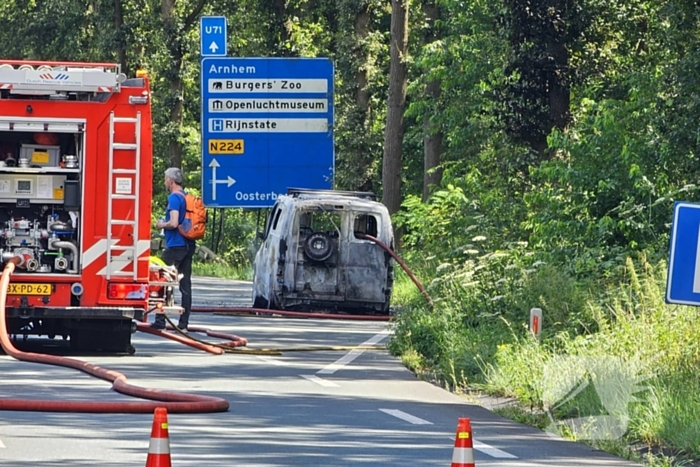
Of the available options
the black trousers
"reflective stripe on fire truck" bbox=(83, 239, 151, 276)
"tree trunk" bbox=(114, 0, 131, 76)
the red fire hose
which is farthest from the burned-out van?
"tree trunk" bbox=(114, 0, 131, 76)

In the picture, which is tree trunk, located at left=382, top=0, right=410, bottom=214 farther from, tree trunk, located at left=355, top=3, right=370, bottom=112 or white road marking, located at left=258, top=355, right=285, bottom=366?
white road marking, located at left=258, top=355, right=285, bottom=366

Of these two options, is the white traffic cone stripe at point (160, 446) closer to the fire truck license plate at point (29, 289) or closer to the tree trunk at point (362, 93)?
the fire truck license plate at point (29, 289)

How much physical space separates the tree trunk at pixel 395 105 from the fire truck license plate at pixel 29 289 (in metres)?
21.6

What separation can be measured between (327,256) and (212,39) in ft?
23.4

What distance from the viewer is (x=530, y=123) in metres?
31.3

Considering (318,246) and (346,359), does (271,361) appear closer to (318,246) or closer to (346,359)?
(346,359)

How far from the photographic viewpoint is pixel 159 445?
7.14m

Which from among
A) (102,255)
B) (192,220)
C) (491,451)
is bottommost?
(491,451)

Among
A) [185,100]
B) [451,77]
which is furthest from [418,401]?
[185,100]

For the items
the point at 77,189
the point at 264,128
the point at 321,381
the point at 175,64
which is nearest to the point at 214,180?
the point at 264,128

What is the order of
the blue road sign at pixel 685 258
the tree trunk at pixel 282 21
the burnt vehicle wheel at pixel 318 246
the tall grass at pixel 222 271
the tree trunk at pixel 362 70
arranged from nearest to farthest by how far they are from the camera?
1. the blue road sign at pixel 685 258
2. the burnt vehicle wheel at pixel 318 246
3. the tree trunk at pixel 362 70
4. the tall grass at pixel 222 271
5. the tree trunk at pixel 282 21

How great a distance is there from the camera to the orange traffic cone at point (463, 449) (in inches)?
289

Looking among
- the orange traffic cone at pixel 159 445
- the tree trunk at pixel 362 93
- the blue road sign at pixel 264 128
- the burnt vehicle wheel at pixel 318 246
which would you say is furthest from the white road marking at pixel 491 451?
A: the tree trunk at pixel 362 93

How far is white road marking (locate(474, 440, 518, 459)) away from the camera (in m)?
10.2
